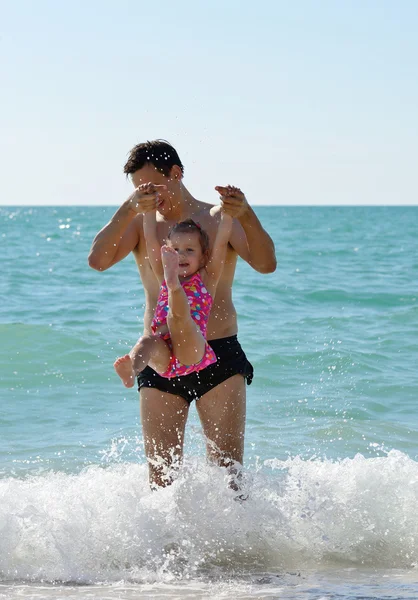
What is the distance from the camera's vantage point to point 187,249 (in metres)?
4.14

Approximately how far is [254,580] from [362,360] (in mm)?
5767

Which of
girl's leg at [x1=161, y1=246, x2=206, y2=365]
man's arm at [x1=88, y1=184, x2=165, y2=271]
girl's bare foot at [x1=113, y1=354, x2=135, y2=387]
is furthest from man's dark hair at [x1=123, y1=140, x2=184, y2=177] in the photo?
girl's bare foot at [x1=113, y1=354, x2=135, y2=387]

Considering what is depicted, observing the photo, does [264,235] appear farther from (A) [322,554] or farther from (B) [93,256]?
(A) [322,554]

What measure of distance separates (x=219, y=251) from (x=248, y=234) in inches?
6.1

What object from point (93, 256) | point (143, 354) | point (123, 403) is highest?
point (93, 256)

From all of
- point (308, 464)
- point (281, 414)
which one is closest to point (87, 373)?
point (281, 414)

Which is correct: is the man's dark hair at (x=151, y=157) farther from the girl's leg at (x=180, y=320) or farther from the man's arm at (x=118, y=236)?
the girl's leg at (x=180, y=320)

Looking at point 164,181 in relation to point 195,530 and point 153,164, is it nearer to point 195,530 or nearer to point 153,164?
point 153,164

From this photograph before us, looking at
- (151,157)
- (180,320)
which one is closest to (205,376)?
(180,320)

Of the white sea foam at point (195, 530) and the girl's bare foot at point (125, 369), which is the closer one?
the girl's bare foot at point (125, 369)

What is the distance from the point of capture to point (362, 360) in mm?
9781

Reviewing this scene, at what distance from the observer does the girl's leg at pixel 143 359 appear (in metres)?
3.84

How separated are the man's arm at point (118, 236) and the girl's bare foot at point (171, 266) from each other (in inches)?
9.5

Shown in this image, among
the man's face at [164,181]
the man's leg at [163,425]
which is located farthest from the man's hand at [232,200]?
the man's leg at [163,425]
